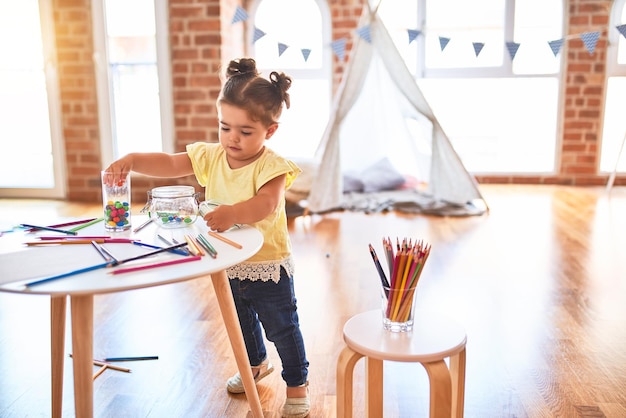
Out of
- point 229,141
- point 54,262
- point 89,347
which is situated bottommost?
point 89,347

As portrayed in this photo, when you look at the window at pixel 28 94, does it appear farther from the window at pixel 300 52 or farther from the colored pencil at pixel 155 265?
the colored pencil at pixel 155 265

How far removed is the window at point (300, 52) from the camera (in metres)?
4.82

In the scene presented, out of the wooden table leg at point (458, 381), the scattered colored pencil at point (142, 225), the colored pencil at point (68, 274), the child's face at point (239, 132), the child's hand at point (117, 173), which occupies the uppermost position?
the child's face at point (239, 132)

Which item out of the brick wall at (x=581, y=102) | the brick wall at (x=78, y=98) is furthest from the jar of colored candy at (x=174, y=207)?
the brick wall at (x=581, y=102)

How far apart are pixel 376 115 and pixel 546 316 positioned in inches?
90.0

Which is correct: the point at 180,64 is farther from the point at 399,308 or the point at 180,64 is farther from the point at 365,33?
the point at 399,308

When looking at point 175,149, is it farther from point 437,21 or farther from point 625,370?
point 625,370

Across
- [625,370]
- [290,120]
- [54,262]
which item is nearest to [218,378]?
[54,262]

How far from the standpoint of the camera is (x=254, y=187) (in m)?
1.38

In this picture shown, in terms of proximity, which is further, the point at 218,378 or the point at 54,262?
the point at 218,378

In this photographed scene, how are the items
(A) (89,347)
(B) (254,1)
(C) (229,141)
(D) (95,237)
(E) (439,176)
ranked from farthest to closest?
(B) (254,1) < (E) (439,176) < (C) (229,141) < (D) (95,237) < (A) (89,347)

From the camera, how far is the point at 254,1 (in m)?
4.78

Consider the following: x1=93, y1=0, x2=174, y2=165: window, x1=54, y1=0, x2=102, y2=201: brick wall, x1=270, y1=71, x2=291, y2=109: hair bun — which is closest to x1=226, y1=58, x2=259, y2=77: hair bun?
x1=270, y1=71, x2=291, y2=109: hair bun

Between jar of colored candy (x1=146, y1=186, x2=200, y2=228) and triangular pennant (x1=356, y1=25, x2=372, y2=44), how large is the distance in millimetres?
2771
